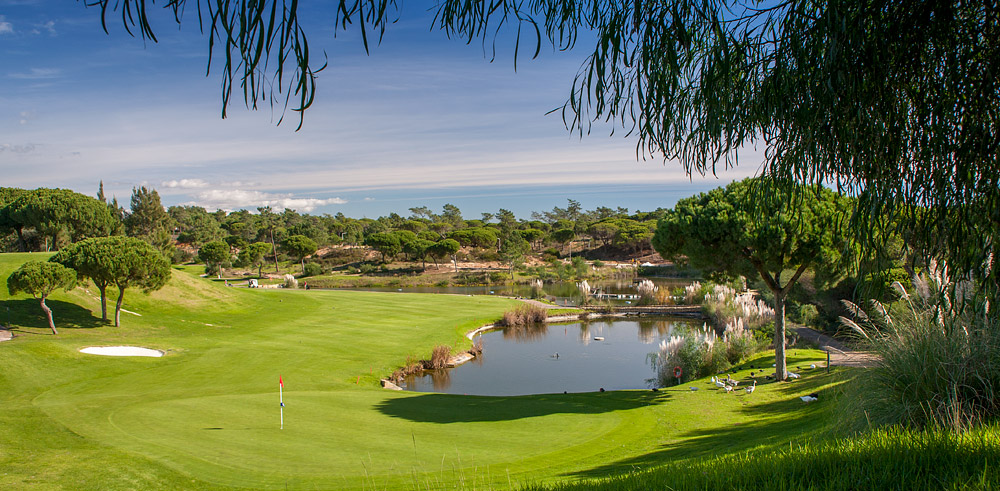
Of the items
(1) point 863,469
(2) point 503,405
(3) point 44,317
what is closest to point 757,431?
(2) point 503,405

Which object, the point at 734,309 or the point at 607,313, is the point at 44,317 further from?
the point at 734,309

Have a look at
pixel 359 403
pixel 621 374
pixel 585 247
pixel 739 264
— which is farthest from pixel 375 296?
pixel 585 247

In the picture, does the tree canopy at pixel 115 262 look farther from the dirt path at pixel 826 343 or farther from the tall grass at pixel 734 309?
the dirt path at pixel 826 343

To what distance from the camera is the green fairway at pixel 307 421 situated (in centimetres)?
825

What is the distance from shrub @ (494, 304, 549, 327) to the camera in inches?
1234

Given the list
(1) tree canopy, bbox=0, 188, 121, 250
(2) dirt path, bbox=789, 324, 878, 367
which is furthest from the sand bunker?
(1) tree canopy, bbox=0, 188, 121, 250

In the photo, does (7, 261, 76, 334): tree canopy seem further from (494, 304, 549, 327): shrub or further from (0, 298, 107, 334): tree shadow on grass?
(494, 304, 549, 327): shrub

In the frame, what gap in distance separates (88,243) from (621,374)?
66.2 ft

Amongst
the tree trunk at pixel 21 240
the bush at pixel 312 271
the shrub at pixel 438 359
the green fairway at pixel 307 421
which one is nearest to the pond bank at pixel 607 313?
the shrub at pixel 438 359

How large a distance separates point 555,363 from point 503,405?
9.07m

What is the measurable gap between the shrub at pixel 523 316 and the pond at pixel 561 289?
7.89 metres

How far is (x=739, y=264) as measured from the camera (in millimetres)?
14328

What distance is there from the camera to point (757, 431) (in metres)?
9.24

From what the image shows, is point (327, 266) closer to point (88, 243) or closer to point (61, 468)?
point (88, 243)
